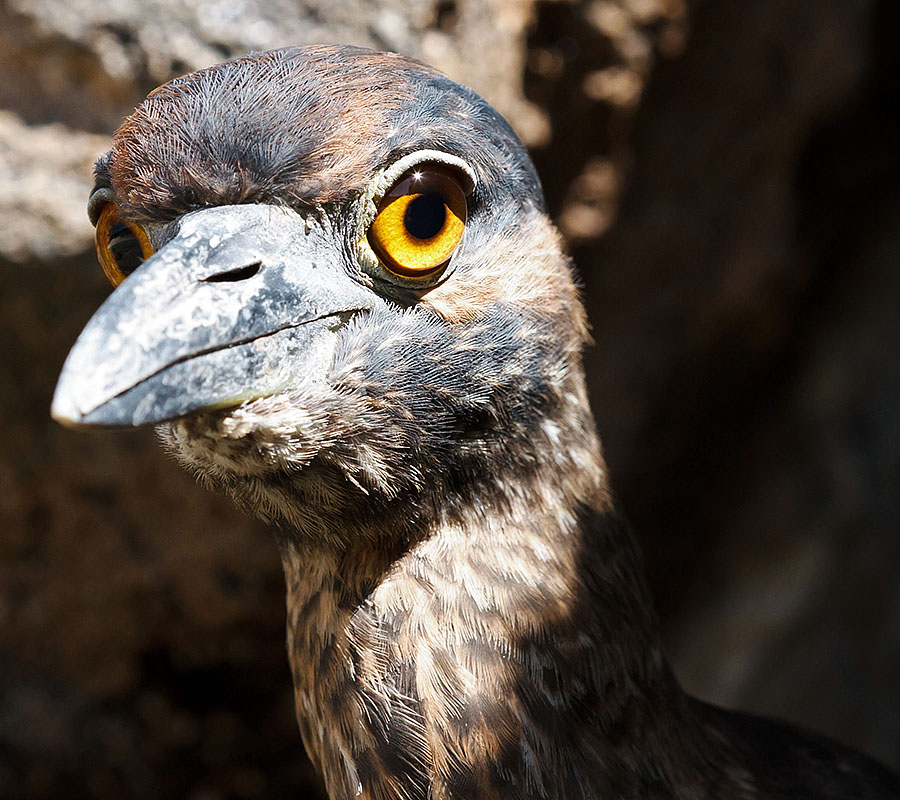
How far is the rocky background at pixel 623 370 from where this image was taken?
258 cm

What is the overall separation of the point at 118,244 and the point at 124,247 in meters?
0.01

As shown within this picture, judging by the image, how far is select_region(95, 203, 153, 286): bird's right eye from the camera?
5.53 ft

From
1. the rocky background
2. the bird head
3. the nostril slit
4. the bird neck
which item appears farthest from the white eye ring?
the rocky background

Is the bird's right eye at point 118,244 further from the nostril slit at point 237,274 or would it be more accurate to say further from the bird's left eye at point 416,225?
the bird's left eye at point 416,225

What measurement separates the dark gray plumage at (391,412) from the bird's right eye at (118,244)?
0.04ft

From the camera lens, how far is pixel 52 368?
2.70 meters

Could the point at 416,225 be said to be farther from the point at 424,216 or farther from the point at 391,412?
the point at 391,412

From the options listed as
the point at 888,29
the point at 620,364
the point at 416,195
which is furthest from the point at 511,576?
the point at 888,29

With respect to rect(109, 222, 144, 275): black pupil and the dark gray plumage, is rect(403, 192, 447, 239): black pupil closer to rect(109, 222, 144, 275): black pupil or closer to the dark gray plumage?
the dark gray plumage

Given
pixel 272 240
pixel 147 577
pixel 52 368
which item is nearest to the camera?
pixel 272 240

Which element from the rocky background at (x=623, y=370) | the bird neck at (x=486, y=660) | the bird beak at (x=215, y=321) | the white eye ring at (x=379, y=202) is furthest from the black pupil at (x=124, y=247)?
the rocky background at (x=623, y=370)

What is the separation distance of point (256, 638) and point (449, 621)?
1799 millimetres

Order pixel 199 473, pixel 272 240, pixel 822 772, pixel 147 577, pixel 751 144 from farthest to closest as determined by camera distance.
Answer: pixel 751 144, pixel 147 577, pixel 822 772, pixel 199 473, pixel 272 240

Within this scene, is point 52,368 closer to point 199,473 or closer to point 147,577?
point 147,577
